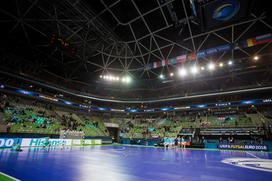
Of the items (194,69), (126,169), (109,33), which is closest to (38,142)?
(109,33)

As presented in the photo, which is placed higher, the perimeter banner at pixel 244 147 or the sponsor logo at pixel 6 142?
the perimeter banner at pixel 244 147

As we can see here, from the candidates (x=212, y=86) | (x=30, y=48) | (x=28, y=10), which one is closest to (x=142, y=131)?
(x=212, y=86)

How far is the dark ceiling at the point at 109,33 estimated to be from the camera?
64.9 ft

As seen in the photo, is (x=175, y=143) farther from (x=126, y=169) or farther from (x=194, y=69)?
(x=126, y=169)

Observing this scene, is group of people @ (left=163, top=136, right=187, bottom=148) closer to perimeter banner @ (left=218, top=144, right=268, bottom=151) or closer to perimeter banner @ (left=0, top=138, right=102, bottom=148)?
perimeter banner @ (left=218, top=144, right=268, bottom=151)

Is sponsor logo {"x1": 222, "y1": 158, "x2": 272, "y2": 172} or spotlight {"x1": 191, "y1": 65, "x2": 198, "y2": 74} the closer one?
sponsor logo {"x1": 222, "y1": 158, "x2": 272, "y2": 172}

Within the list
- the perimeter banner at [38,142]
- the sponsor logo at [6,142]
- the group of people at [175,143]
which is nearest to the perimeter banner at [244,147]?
the group of people at [175,143]

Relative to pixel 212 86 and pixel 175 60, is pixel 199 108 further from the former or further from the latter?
pixel 175 60

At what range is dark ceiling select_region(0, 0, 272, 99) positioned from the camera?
19.8 meters

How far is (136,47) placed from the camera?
30.0 metres

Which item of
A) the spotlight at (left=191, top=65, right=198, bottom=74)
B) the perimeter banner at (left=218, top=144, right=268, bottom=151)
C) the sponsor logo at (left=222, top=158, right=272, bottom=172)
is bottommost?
the sponsor logo at (left=222, top=158, right=272, bottom=172)

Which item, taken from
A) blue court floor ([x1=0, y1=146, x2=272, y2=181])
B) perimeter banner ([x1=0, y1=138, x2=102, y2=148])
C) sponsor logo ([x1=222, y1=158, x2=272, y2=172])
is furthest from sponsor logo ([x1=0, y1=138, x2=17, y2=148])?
sponsor logo ([x1=222, y1=158, x2=272, y2=172])

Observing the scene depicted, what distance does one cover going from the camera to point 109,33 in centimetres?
2458

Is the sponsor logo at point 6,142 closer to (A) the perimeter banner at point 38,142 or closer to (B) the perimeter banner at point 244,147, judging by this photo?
(A) the perimeter banner at point 38,142
